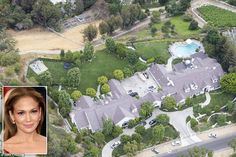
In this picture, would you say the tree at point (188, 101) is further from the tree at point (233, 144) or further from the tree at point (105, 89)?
the tree at point (105, 89)

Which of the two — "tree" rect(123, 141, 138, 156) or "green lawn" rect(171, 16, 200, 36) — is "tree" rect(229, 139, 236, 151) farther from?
"green lawn" rect(171, 16, 200, 36)

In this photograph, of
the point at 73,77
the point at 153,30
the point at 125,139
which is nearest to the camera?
the point at 125,139

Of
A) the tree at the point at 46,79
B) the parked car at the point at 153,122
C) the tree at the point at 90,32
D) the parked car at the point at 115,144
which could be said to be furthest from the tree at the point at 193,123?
the tree at the point at 90,32

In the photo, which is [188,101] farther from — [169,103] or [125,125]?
[125,125]

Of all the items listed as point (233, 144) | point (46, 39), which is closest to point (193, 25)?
point (46, 39)

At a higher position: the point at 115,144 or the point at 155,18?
the point at 155,18

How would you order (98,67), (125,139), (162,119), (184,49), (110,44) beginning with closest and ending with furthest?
(125,139)
(162,119)
(98,67)
(110,44)
(184,49)

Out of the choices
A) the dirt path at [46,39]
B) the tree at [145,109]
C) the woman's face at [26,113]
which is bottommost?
the tree at [145,109]
